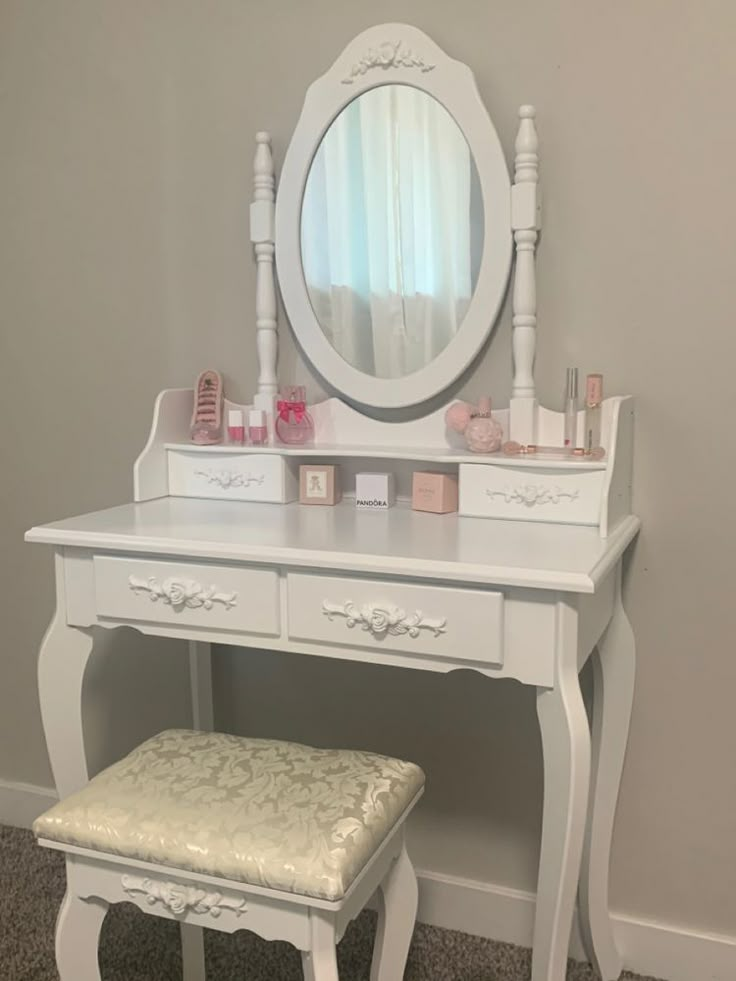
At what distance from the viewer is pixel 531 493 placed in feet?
4.59

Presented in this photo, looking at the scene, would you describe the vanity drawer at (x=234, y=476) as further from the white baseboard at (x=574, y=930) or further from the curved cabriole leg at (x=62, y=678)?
the white baseboard at (x=574, y=930)

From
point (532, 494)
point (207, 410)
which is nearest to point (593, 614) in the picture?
point (532, 494)

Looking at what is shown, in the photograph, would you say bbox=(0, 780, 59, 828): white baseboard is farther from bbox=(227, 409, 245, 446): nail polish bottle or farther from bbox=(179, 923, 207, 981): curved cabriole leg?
bbox=(227, 409, 245, 446): nail polish bottle

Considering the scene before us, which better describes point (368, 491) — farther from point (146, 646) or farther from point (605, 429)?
point (146, 646)

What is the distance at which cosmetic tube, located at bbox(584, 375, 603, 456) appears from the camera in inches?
55.8

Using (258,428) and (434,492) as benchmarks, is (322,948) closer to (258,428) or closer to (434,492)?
(434,492)

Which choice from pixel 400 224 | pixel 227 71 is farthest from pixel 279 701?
pixel 227 71

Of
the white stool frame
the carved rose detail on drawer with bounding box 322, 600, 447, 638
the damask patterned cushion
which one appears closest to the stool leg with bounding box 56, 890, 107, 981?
the white stool frame

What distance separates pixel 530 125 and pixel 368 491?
63 cm

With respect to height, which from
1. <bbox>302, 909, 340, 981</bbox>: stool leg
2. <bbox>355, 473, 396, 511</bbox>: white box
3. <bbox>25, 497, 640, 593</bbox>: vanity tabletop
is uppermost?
<bbox>355, 473, 396, 511</bbox>: white box

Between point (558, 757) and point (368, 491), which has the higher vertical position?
point (368, 491)

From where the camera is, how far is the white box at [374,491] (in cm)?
152

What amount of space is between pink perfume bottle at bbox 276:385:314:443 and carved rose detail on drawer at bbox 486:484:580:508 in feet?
1.19

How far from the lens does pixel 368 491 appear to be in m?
1.53
